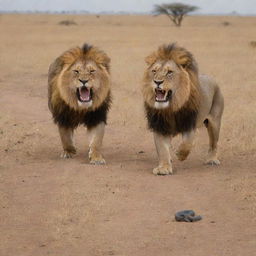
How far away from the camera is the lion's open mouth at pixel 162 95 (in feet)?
22.0

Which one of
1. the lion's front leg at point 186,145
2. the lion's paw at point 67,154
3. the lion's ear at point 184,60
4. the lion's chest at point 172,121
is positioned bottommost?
the lion's paw at point 67,154

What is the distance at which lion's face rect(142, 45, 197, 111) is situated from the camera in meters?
6.67

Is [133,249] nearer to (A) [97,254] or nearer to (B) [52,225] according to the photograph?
(A) [97,254]

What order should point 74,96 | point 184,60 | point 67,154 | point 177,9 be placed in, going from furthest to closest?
point 177,9 → point 67,154 → point 74,96 → point 184,60

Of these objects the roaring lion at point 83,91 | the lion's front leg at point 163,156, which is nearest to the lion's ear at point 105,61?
the roaring lion at point 83,91

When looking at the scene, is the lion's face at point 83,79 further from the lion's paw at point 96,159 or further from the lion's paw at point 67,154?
the lion's paw at point 67,154

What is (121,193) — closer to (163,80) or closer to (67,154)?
(163,80)

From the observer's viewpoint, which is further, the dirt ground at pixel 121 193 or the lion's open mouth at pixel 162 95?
the lion's open mouth at pixel 162 95

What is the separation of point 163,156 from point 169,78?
765 millimetres

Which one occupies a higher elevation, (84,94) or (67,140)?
(84,94)

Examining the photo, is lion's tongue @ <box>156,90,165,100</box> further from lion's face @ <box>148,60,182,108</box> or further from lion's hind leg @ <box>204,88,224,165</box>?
lion's hind leg @ <box>204,88,224,165</box>

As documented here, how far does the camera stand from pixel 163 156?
22.5ft

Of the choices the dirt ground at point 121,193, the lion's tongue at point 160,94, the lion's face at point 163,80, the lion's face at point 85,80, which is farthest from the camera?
the lion's face at point 85,80

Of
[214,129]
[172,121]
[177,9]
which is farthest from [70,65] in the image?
[177,9]
